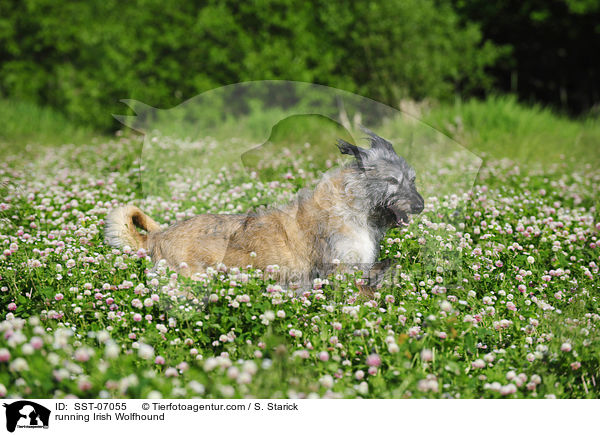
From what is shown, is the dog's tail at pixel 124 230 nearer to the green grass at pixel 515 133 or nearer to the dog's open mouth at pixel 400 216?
the dog's open mouth at pixel 400 216

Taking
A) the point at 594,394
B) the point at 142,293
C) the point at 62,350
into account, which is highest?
the point at 594,394

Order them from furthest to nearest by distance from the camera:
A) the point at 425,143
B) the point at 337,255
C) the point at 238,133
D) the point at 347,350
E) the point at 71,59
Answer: the point at 71,59 → the point at 238,133 → the point at 425,143 → the point at 337,255 → the point at 347,350

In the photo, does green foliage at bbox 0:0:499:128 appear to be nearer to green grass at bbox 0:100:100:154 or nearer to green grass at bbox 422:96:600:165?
green grass at bbox 0:100:100:154

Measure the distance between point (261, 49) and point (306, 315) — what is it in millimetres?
10661

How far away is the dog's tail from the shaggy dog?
0.29 metres

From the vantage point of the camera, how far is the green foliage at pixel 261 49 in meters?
13.1

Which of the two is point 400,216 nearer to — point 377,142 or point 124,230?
point 377,142

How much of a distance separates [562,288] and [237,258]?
304cm

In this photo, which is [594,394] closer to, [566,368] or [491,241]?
[566,368]

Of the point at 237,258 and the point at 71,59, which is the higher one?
the point at 237,258

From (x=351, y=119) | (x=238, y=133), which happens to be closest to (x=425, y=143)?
(x=351, y=119)

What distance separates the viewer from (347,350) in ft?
12.0

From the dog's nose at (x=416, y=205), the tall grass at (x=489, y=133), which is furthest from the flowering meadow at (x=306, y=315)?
the tall grass at (x=489, y=133)
